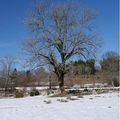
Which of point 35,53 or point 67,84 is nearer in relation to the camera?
point 35,53

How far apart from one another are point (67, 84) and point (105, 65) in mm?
15218

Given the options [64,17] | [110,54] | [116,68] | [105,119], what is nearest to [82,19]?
[64,17]

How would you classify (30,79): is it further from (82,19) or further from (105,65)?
(82,19)

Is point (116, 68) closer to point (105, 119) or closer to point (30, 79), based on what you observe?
point (30, 79)

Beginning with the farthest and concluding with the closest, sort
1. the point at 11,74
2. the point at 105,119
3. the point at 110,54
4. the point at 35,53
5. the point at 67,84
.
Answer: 1. the point at 110,54
2. the point at 11,74
3. the point at 67,84
4. the point at 35,53
5. the point at 105,119

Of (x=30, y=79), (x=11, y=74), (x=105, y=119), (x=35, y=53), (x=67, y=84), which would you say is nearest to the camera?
(x=105, y=119)

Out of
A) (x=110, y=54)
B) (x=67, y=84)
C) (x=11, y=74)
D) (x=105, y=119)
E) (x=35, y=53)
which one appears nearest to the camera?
(x=105, y=119)

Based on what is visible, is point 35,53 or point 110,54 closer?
point 35,53

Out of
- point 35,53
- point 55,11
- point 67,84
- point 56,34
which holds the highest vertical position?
point 55,11

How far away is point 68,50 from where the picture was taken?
31250mm

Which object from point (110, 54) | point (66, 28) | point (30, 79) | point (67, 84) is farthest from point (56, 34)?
point (110, 54)

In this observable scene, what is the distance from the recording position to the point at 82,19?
3175cm

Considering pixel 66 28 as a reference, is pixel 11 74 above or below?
below

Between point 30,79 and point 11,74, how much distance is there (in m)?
6.47
